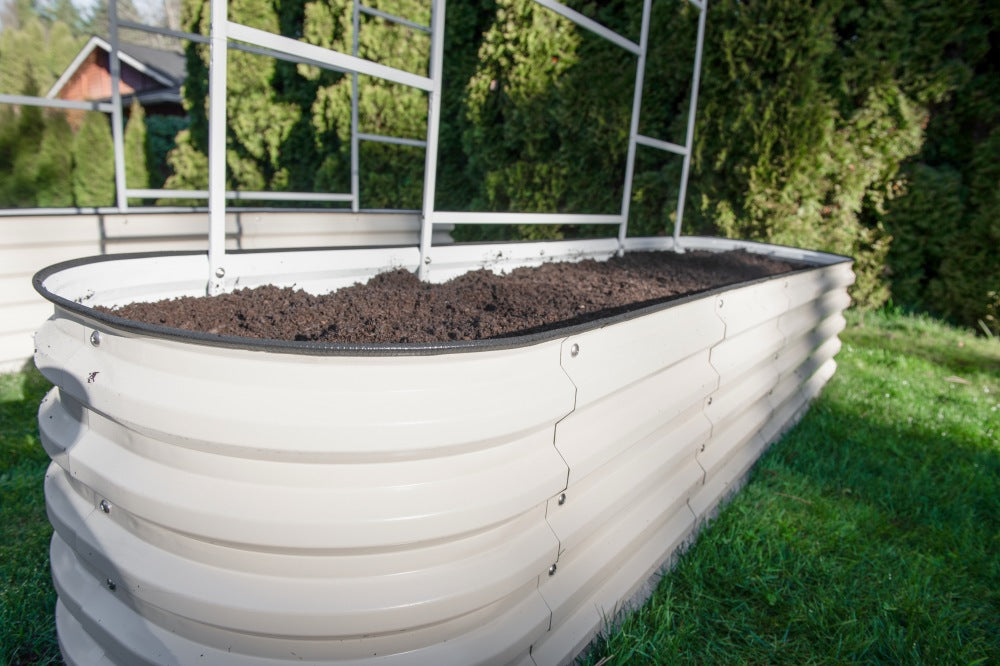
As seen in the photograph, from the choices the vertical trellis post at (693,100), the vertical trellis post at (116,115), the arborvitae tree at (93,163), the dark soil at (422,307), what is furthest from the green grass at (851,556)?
the arborvitae tree at (93,163)

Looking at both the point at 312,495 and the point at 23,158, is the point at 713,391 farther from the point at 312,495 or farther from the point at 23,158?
the point at 23,158

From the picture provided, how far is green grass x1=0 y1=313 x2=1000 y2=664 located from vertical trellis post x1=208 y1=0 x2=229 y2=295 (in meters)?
1.14

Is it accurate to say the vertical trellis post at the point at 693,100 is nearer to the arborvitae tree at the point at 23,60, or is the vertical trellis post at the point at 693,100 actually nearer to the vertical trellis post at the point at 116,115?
the vertical trellis post at the point at 116,115

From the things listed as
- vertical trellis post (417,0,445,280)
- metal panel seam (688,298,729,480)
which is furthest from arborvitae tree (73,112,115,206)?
metal panel seam (688,298,729,480)

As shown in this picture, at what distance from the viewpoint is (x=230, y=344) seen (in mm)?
1142

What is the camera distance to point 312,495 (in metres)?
1.15

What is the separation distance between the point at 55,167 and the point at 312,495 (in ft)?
46.2

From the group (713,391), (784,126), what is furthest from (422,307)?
(784,126)

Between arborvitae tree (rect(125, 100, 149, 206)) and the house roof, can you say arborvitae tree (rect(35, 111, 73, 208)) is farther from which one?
the house roof

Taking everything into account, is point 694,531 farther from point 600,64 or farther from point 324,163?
point 324,163

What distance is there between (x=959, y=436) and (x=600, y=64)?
525 cm

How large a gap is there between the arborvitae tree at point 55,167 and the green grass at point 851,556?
13.5m

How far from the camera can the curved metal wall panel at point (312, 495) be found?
45.1 inches

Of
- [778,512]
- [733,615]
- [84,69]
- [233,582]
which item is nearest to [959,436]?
[778,512]
